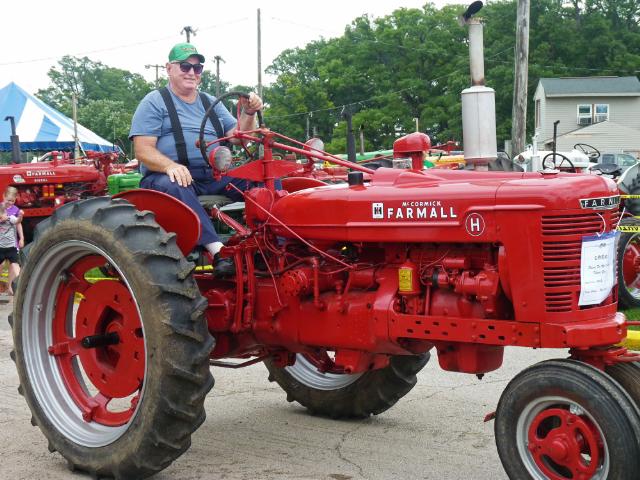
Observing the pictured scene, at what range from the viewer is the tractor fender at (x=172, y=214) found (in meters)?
4.58

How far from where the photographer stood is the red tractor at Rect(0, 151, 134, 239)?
16.7 meters

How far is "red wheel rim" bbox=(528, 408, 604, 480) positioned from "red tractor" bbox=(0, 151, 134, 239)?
13714 mm

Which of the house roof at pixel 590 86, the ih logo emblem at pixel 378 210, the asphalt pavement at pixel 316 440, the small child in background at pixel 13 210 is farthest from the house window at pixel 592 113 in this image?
the ih logo emblem at pixel 378 210

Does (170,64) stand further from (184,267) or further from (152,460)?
(152,460)

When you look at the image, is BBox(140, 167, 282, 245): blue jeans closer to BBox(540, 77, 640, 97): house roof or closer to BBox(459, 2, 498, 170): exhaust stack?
BBox(459, 2, 498, 170): exhaust stack

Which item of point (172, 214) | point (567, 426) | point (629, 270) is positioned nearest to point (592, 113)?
point (629, 270)

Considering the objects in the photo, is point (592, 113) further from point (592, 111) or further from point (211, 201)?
point (211, 201)

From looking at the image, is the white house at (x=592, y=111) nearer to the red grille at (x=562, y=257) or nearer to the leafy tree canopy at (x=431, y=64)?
the leafy tree canopy at (x=431, y=64)

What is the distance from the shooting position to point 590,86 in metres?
50.6

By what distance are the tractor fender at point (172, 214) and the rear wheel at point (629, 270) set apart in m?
5.94

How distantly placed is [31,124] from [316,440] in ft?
92.6

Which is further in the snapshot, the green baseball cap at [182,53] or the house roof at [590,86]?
the house roof at [590,86]

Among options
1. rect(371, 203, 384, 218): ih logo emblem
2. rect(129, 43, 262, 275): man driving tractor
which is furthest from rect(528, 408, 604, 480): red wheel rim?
rect(129, 43, 262, 275): man driving tractor

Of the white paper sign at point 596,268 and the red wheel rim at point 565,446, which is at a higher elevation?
the white paper sign at point 596,268
